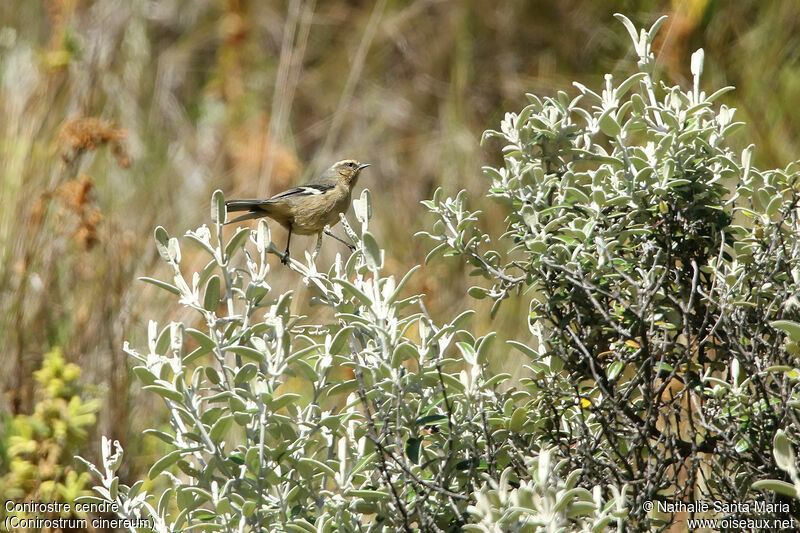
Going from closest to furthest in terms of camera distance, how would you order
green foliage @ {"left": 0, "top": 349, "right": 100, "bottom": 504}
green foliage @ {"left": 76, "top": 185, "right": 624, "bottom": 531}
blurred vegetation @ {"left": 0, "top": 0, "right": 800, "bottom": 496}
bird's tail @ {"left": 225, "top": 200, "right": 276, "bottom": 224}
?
green foliage @ {"left": 76, "top": 185, "right": 624, "bottom": 531} → bird's tail @ {"left": 225, "top": 200, "right": 276, "bottom": 224} → green foliage @ {"left": 0, "top": 349, "right": 100, "bottom": 504} → blurred vegetation @ {"left": 0, "top": 0, "right": 800, "bottom": 496}

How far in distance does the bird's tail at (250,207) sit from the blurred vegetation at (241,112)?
26.5 inches

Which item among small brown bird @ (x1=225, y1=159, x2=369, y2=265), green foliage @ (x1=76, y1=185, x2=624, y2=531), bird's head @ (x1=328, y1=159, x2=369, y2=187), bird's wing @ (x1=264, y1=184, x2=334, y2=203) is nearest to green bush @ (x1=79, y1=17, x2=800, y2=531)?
green foliage @ (x1=76, y1=185, x2=624, y2=531)

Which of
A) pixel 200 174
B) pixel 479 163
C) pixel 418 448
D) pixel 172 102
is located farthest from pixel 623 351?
pixel 172 102

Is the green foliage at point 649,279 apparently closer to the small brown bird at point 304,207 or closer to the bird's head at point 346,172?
the small brown bird at point 304,207

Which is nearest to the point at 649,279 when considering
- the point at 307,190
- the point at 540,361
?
the point at 540,361

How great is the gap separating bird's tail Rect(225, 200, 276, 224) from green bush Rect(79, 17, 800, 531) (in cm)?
109

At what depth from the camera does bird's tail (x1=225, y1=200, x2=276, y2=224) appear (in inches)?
127

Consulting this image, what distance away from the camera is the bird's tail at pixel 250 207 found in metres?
3.24

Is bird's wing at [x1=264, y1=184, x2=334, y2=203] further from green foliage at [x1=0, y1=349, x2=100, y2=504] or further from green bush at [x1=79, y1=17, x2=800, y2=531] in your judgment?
green bush at [x1=79, y1=17, x2=800, y2=531]

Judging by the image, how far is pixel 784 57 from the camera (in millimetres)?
4984

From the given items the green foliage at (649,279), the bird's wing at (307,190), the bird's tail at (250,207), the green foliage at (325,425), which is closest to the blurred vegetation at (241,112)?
the bird's wing at (307,190)

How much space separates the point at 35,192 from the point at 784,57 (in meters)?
4.33

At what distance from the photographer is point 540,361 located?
217 centimetres

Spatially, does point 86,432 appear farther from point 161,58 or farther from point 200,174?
point 161,58
